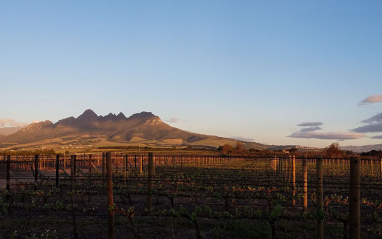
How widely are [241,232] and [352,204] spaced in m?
3.43

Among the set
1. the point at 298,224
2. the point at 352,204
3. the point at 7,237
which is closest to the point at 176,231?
the point at 298,224

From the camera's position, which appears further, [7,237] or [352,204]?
[7,237]

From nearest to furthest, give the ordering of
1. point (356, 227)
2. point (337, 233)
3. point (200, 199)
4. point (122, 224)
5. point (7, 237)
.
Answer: point (356, 227)
point (7, 237)
point (337, 233)
point (122, 224)
point (200, 199)

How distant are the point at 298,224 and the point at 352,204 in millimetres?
4087

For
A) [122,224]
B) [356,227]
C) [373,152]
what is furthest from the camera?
[373,152]

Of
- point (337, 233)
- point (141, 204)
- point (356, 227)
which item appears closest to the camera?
point (356, 227)

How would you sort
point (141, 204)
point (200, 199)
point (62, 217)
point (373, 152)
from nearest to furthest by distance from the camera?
point (62, 217) < point (141, 204) < point (200, 199) < point (373, 152)

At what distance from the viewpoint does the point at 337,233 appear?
9.41m

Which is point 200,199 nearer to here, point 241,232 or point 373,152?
point 241,232

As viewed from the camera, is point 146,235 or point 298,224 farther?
point 298,224

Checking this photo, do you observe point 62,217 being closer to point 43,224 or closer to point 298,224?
point 43,224

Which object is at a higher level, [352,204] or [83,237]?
[352,204]

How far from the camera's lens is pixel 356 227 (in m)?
6.20

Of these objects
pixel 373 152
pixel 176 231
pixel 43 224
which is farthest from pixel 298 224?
pixel 373 152
